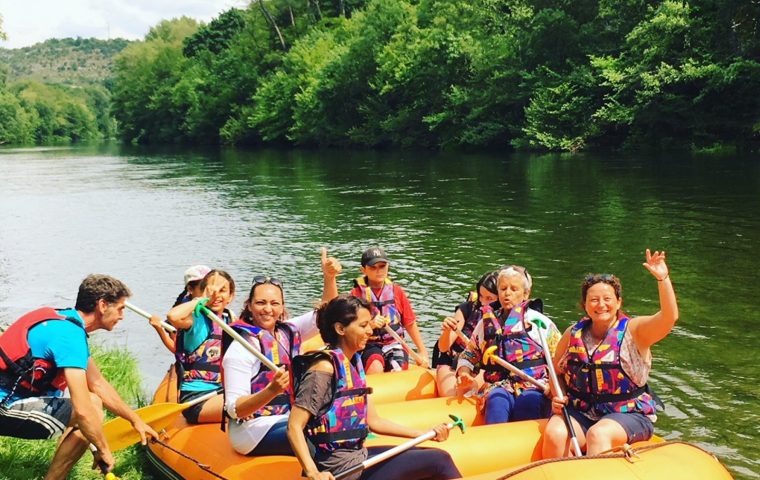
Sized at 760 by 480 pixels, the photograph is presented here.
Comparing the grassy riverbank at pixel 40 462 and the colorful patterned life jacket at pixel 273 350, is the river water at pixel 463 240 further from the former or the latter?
the colorful patterned life jacket at pixel 273 350

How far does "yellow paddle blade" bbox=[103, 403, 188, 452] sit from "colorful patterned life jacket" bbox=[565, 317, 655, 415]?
254 cm

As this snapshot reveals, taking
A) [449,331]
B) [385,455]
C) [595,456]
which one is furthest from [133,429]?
[595,456]

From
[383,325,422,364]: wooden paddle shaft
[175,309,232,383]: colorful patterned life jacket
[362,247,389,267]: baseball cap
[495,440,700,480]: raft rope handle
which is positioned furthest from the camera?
[362,247,389,267]: baseball cap

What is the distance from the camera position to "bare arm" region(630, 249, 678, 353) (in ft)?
14.1

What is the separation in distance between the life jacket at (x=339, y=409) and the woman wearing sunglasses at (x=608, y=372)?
49.9 inches

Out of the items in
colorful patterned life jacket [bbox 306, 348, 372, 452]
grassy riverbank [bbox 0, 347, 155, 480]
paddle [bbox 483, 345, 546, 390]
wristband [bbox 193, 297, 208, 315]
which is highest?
wristband [bbox 193, 297, 208, 315]

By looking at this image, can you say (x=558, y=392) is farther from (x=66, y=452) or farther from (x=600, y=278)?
(x=66, y=452)

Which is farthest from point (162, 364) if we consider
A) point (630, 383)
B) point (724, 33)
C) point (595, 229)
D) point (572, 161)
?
point (724, 33)

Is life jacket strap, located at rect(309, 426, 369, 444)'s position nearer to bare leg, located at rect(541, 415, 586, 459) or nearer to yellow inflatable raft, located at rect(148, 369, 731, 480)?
yellow inflatable raft, located at rect(148, 369, 731, 480)

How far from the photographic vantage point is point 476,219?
17.1m

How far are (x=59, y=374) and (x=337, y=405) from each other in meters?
1.60

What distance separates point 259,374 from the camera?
477 centimetres

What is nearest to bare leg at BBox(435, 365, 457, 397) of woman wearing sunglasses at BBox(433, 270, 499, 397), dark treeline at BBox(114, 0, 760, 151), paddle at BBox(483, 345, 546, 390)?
woman wearing sunglasses at BBox(433, 270, 499, 397)

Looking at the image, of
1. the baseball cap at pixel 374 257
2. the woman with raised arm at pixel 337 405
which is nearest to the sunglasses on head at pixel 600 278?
the woman with raised arm at pixel 337 405
